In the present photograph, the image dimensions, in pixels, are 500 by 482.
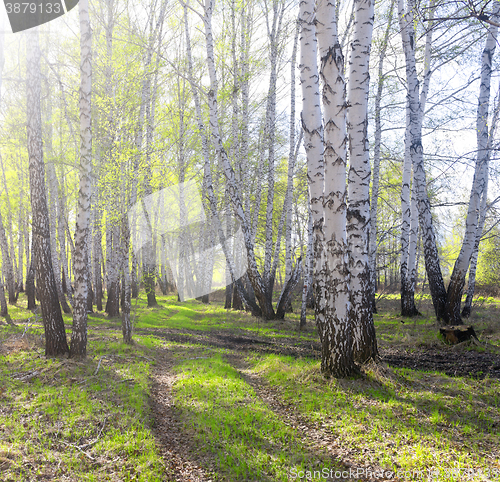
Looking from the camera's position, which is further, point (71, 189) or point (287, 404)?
point (71, 189)

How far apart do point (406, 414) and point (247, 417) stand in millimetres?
1960

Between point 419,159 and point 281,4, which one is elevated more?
point 281,4

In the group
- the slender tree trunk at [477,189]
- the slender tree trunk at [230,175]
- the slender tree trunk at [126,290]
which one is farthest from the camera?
the slender tree trunk at [230,175]

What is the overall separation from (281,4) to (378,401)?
47.9 ft

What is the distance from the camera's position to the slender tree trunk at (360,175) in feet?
18.9

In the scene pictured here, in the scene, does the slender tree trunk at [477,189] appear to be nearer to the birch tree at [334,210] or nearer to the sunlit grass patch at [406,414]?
the sunlit grass patch at [406,414]

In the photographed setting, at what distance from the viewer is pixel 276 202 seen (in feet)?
80.8

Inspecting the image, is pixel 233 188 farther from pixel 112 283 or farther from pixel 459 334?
pixel 459 334

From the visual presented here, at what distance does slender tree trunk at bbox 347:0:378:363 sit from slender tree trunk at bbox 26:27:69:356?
5.59m

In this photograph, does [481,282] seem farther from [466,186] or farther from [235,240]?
[235,240]

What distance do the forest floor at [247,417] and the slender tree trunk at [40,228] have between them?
1.69 feet

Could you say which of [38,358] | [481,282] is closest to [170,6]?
[38,358]

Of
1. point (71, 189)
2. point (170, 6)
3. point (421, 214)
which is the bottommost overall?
point (421, 214)

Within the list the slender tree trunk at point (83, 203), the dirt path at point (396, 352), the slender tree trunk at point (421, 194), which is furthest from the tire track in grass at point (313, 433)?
the slender tree trunk at point (421, 194)
